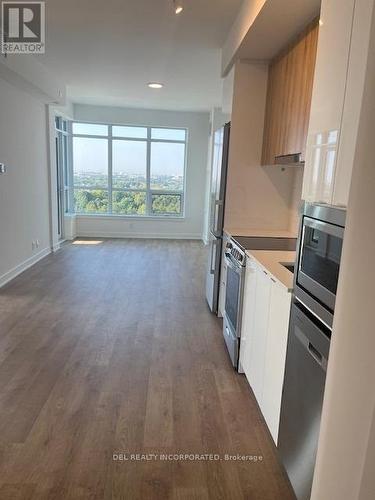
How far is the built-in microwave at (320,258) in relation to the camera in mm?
1301

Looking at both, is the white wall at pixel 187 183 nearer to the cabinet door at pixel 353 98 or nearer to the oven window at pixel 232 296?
the oven window at pixel 232 296

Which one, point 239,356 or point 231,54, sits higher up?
point 231,54

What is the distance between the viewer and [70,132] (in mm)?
7750

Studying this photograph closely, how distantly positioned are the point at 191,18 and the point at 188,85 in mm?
2395

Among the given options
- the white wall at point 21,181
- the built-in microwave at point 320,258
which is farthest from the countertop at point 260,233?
the white wall at point 21,181

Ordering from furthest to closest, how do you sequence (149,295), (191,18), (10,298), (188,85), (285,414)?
(188,85)
(149,295)
(10,298)
(191,18)
(285,414)

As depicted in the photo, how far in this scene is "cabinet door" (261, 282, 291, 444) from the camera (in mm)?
1787

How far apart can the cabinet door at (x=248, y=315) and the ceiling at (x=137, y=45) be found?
2.17 meters

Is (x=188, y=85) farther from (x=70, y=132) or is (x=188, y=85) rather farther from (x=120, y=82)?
(x=70, y=132)

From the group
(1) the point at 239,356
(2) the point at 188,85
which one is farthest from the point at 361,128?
(2) the point at 188,85

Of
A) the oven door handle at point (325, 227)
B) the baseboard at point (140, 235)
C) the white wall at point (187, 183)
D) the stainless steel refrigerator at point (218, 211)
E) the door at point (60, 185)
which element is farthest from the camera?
the baseboard at point (140, 235)

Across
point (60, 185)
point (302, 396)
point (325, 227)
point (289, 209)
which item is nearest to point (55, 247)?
point (60, 185)

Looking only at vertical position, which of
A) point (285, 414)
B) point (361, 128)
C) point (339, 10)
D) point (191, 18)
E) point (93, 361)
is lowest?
point (93, 361)

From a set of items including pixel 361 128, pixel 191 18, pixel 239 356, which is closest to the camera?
pixel 361 128
